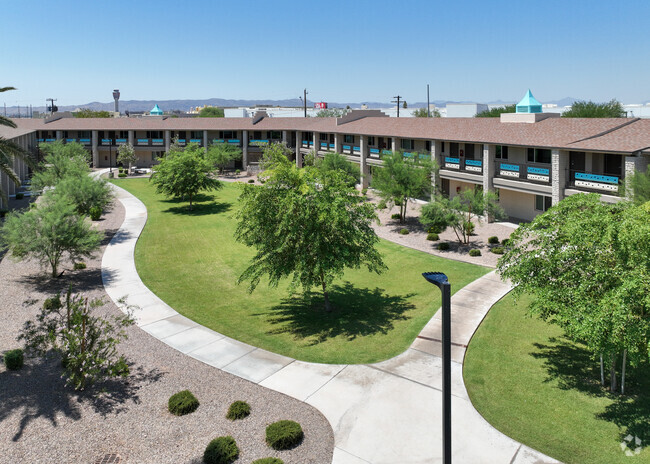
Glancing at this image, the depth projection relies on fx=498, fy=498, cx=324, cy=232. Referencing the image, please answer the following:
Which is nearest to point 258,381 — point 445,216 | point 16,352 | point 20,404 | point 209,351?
point 209,351

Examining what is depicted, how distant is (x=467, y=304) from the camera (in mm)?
23344

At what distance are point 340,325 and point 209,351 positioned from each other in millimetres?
5775

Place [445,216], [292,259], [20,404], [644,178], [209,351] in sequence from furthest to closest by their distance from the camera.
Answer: [445,216]
[644,178]
[292,259]
[209,351]
[20,404]

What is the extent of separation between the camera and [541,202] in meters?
40.1

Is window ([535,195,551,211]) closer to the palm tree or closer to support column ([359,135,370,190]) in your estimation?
support column ([359,135,370,190])

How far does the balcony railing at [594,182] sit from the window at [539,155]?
347cm

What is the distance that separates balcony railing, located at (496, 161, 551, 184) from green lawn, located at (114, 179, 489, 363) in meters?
11.7

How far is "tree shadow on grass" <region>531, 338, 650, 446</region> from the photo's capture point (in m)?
14.0

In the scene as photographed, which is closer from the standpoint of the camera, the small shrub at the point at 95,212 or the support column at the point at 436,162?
the small shrub at the point at 95,212

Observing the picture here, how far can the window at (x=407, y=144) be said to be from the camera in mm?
52188

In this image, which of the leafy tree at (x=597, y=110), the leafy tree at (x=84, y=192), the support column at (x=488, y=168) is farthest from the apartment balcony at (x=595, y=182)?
the leafy tree at (x=597, y=110)

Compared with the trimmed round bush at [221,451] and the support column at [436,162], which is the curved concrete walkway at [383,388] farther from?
the support column at [436,162]

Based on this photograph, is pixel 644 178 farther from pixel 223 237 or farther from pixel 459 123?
pixel 223 237

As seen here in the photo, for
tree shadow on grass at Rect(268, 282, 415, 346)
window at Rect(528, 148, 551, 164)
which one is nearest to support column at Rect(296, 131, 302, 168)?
window at Rect(528, 148, 551, 164)
